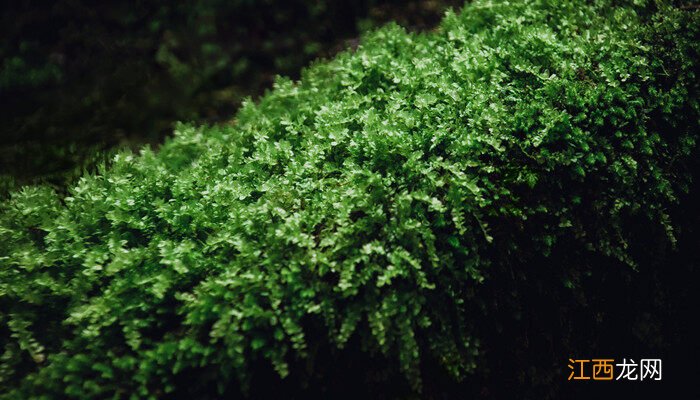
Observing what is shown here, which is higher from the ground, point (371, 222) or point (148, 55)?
point (148, 55)

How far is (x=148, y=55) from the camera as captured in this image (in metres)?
5.47

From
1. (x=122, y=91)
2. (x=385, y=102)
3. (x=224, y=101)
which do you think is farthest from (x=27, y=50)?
(x=385, y=102)

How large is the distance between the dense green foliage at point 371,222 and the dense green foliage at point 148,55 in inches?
81.4

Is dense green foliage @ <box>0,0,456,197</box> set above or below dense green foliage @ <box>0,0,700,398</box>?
above

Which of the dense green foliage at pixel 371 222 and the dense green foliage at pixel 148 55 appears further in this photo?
the dense green foliage at pixel 148 55

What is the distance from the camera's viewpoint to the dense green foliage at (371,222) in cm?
200

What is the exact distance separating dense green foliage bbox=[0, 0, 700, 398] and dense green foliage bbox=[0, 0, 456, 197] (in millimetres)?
2068

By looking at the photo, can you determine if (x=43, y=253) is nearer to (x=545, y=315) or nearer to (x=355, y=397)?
(x=355, y=397)

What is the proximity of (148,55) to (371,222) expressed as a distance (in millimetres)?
4508

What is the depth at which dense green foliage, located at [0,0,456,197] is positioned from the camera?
4.72 meters

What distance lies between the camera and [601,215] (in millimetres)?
2516

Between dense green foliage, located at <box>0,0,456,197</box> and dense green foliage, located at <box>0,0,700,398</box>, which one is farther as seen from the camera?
dense green foliage, located at <box>0,0,456,197</box>

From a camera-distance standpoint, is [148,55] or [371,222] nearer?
[371,222]

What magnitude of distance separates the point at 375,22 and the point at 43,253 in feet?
14.5
